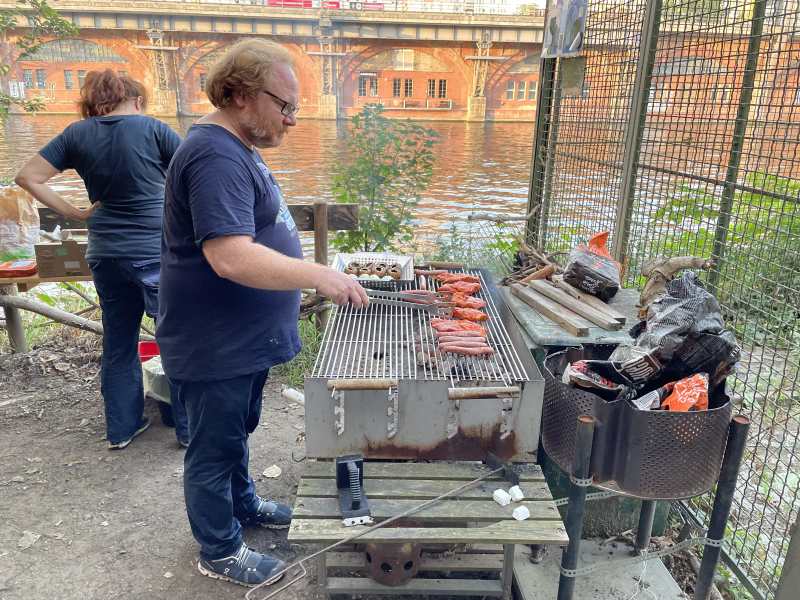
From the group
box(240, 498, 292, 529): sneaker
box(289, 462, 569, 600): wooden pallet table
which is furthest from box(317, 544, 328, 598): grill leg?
box(240, 498, 292, 529): sneaker

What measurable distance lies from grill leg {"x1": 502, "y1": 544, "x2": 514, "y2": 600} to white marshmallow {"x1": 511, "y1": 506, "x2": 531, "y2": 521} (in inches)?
11.7

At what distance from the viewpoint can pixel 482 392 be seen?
2619mm

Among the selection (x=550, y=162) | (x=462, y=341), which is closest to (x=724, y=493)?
(x=462, y=341)

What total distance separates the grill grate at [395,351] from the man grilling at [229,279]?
36cm

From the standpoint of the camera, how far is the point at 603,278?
11.0ft

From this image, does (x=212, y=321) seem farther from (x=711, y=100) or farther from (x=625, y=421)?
(x=711, y=100)

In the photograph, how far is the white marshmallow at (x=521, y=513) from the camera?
2.45 metres

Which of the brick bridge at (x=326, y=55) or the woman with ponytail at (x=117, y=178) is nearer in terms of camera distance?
the woman with ponytail at (x=117, y=178)

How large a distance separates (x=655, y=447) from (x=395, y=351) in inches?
57.0

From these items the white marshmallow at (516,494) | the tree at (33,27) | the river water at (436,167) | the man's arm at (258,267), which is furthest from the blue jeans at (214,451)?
the tree at (33,27)

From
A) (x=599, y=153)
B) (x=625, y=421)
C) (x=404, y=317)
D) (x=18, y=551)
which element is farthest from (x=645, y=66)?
(x=18, y=551)

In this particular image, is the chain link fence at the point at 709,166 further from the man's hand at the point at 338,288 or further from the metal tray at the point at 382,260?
the man's hand at the point at 338,288

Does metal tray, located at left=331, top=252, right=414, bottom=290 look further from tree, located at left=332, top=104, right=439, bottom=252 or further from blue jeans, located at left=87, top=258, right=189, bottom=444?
tree, located at left=332, top=104, right=439, bottom=252

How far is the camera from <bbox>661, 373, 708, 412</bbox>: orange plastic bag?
7.26ft
